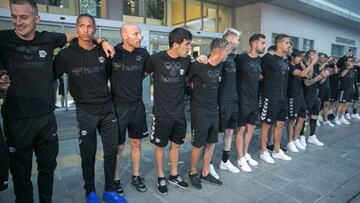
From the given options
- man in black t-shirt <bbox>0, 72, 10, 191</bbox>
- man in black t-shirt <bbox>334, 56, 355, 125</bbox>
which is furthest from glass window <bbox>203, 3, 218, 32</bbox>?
man in black t-shirt <bbox>0, 72, 10, 191</bbox>

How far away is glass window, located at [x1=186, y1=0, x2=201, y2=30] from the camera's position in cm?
1249

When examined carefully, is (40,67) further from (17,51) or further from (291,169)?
(291,169)

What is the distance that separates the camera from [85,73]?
10.0 feet

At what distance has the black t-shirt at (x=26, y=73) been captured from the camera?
2.61 meters

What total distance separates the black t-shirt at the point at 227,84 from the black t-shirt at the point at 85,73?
5.76ft

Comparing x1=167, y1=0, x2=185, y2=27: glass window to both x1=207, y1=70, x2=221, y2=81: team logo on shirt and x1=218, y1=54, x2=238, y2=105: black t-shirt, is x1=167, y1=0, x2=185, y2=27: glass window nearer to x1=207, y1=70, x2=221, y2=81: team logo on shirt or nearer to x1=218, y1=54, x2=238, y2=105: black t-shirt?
x1=218, y1=54, x2=238, y2=105: black t-shirt

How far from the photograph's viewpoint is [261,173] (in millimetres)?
4445

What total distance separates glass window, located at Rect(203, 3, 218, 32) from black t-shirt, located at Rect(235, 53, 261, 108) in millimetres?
9065

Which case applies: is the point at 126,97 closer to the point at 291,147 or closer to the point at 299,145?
the point at 291,147

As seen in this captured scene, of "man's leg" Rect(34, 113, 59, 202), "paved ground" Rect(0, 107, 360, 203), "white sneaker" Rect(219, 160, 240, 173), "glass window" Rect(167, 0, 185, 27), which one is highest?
"glass window" Rect(167, 0, 185, 27)

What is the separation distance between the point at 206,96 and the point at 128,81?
1.09 metres

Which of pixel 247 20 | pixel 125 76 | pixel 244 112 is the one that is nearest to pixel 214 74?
pixel 244 112

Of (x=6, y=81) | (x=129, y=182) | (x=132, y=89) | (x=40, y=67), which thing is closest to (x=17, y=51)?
(x=40, y=67)

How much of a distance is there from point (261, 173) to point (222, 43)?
2.20 meters
